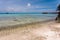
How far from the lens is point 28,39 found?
628cm

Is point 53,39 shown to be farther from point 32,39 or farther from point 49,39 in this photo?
point 32,39

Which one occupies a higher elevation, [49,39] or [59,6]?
[59,6]

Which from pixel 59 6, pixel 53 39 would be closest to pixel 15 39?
pixel 53 39

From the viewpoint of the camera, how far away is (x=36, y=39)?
629 cm

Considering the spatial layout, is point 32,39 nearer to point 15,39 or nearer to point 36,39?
point 36,39

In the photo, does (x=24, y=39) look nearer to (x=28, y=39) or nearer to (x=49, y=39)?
(x=28, y=39)

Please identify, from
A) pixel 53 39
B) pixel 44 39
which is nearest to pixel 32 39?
pixel 44 39

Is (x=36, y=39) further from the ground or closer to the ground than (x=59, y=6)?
Answer: closer to the ground

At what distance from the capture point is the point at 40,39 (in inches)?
247

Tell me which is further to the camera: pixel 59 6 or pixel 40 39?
pixel 59 6

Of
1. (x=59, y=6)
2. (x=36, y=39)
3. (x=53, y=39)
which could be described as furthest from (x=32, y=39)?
(x=59, y=6)

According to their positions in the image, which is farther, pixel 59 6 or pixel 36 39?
pixel 59 6

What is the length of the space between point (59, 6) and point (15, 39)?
1253 cm

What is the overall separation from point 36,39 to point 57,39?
118 cm
